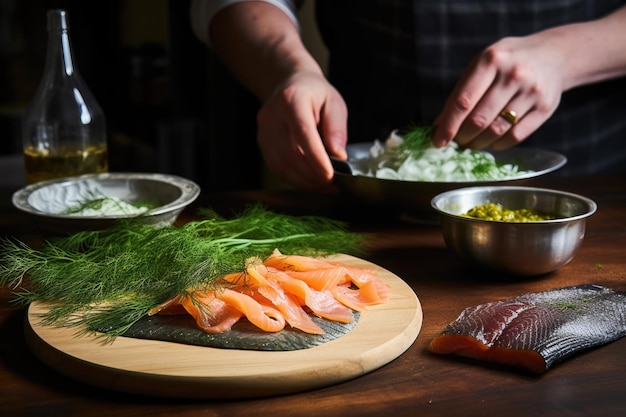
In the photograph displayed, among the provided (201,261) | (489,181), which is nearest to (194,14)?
(489,181)

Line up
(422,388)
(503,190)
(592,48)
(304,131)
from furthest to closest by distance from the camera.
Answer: (592,48) → (304,131) → (503,190) → (422,388)

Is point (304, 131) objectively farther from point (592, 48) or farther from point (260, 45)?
point (592, 48)

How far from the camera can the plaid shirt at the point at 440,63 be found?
2.35 meters

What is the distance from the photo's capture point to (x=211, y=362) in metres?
1.07

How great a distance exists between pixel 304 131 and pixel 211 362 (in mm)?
800

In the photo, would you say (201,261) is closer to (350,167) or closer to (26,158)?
(350,167)

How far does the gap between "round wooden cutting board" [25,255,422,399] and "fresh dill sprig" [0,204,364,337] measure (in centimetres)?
6

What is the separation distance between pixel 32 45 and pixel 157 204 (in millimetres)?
2673

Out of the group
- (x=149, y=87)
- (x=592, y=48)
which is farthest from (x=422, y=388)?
(x=149, y=87)

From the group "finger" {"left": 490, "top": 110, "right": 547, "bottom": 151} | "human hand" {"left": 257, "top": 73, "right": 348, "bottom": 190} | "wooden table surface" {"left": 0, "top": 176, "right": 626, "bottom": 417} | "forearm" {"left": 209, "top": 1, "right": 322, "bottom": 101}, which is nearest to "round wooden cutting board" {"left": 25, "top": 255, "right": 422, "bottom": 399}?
"wooden table surface" {"left": 0, "top": 176, "right": 626, "bottom": 417}

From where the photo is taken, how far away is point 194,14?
2.49 m

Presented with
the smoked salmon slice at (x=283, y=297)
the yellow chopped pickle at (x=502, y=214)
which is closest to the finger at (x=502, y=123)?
the yellow chopped pickle at (x=502, y=214)

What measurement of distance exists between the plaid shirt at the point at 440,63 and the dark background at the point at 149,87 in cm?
140

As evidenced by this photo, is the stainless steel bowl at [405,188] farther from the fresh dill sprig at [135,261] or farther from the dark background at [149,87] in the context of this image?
the dark background at [149,87]
